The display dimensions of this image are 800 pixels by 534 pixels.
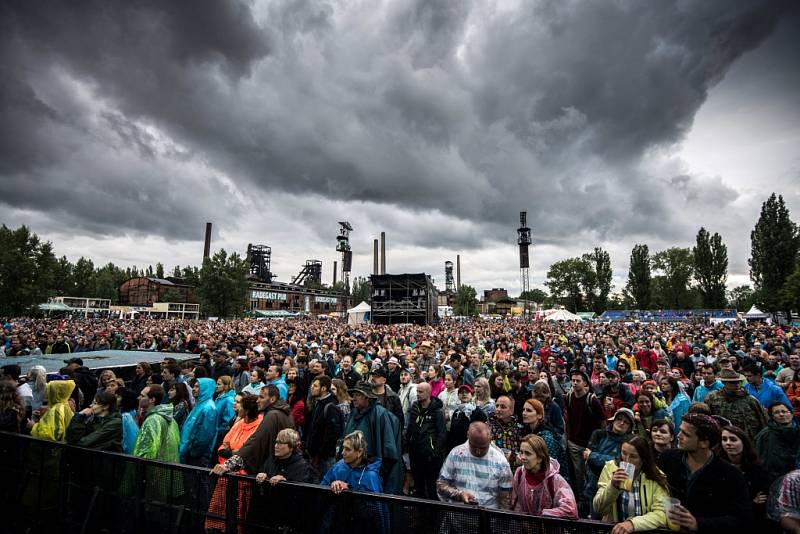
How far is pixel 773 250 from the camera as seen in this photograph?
133 ft

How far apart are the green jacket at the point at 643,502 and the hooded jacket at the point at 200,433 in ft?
13.1

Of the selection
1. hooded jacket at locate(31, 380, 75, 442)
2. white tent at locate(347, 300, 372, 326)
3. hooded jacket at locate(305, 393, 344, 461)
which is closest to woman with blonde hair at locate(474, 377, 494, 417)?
hooded jacket at locate(305, 393, 344, 461)

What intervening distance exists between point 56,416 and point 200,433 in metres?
1.57

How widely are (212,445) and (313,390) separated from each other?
4.22 feet

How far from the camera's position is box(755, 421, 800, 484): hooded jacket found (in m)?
3.50

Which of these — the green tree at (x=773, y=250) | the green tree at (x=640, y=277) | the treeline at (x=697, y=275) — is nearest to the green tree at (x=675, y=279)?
the treeline at (x=697, y=275)

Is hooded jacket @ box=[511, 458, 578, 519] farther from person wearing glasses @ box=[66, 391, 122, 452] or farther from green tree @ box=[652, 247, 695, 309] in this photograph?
green tree @ box=[652, 247, 695, 309]

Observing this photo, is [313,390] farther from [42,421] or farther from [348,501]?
[42,421]

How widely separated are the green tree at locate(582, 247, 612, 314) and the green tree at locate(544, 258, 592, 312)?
120 centimetres

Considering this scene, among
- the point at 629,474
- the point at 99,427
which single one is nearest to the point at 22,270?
the point at 99,427

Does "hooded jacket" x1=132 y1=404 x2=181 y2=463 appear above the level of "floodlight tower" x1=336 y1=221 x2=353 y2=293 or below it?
below

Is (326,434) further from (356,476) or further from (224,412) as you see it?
(224,412)

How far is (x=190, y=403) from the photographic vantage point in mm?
5004

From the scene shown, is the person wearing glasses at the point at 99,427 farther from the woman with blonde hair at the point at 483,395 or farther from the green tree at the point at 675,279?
the green tree at the point at 675,279
